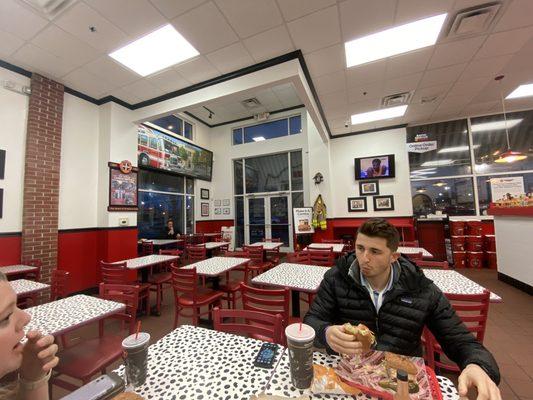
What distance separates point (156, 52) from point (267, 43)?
1687 millimetres

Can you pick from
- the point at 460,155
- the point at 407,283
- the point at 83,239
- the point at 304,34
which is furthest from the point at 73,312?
the point at 460,155

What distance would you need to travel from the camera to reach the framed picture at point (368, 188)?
6.94 m

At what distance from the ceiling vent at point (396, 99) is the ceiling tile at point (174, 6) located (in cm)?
411

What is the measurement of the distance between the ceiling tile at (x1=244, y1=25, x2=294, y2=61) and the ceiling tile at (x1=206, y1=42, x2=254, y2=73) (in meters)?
0.11

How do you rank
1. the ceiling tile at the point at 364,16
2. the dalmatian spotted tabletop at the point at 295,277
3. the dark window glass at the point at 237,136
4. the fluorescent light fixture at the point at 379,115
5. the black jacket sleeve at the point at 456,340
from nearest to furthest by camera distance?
the black jacket sleeve at the point at 456,340
the dalmatian spotted tabletop at the point at 295,277
the ceiling tile at the point at 364,16
the fluorescent light fixture at the point at 379,115
the dark window glass at the point at 237,136

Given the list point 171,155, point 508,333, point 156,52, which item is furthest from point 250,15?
point 508,333

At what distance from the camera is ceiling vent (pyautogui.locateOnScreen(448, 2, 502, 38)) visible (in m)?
2.93

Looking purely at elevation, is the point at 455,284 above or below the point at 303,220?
below

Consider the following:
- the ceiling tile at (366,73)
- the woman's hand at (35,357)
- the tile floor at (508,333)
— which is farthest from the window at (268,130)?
the woman's hand at (35,357)

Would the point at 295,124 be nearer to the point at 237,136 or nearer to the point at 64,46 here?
the point at 237,136

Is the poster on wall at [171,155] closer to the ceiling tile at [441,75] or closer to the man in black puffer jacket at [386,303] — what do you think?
the man in black puffer jacket at [386,303]

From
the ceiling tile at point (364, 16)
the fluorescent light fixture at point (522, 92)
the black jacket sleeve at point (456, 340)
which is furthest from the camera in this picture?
the fluorescent light fixture at point (522, 92)

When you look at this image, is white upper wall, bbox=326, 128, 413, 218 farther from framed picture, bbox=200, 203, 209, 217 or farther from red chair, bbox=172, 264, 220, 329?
red chair, bbox=172, 264, 220, 329

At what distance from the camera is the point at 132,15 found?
293cm
